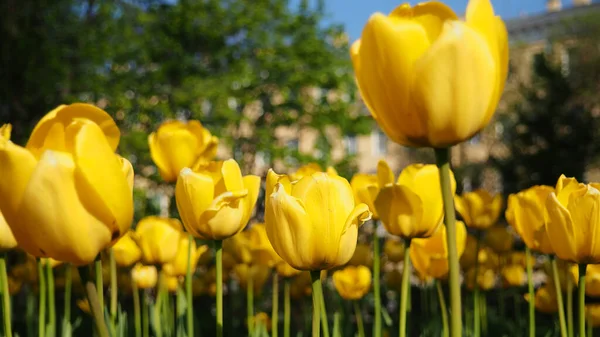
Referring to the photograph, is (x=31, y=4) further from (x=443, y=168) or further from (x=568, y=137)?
(x=568, y=137)

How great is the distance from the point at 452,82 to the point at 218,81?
866 cm

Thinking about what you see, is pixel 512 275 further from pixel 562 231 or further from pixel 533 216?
pixel 562 231

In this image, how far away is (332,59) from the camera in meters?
10.0

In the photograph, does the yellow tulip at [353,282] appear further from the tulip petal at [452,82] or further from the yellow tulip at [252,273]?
the tulip petal at [452,82]

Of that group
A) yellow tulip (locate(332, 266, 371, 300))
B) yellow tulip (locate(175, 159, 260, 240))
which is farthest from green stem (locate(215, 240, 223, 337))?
yellow tulip (locate(332, 266, 371, 300))

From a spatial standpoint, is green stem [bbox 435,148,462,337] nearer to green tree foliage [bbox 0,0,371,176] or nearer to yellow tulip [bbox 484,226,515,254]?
yellow tulip [bbox 484,226,515,254]

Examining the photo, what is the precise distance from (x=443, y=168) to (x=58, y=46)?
6651 millimetres

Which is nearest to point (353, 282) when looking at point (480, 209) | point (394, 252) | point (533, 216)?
point (394, 252)

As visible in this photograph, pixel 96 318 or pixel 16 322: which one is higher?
pixel 96 318

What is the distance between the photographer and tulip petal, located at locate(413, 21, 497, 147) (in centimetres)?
72

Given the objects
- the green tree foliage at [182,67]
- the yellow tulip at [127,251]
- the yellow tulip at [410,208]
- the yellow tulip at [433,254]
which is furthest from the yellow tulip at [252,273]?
the green tree foliage at [182,67]

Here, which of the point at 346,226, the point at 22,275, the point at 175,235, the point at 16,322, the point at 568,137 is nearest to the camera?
the point at 346,226

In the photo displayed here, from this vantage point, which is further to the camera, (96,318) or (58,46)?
(58,46)

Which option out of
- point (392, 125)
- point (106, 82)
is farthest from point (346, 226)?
point (106, 82)
